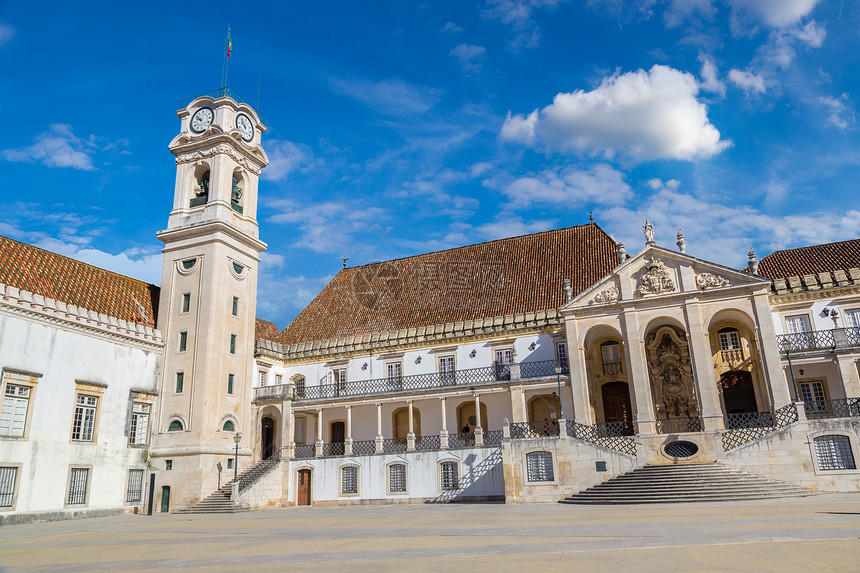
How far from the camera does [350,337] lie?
34.3m

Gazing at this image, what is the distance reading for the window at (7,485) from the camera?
2214 cm

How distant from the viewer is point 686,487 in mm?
19531

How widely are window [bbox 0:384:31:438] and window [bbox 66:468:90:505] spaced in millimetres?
2917

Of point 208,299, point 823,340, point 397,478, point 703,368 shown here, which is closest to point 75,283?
point 208,299

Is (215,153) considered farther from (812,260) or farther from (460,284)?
(812,260)

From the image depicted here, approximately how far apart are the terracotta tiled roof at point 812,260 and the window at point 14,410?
106ft

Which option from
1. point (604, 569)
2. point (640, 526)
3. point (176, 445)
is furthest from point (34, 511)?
point (604, 569)

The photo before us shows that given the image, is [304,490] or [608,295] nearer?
[608,295]

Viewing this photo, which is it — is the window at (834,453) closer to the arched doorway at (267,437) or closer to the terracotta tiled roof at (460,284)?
the terracotta tiled roof at (460,284)

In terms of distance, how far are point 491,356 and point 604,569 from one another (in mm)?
23556

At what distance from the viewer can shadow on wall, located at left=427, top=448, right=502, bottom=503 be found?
83.8ft

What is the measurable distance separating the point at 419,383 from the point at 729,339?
572 inches

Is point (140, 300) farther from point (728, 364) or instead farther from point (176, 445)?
point (728, 364)

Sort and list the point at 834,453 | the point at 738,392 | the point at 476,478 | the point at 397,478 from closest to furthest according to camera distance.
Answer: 1. the point at 834,453
2. the point at 476,478
3. the point at 738,392
4. the point at 397,478
